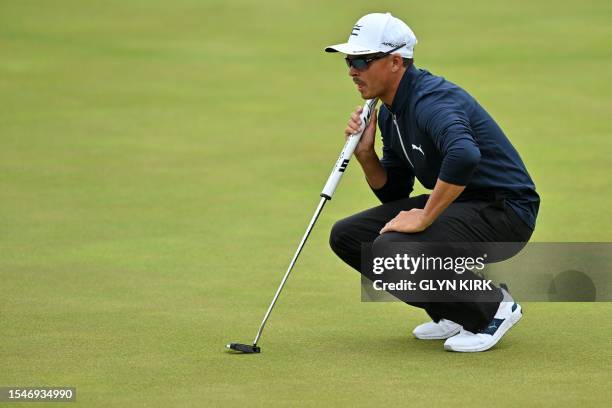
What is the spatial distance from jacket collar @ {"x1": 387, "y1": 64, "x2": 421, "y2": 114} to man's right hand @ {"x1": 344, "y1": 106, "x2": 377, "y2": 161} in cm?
27

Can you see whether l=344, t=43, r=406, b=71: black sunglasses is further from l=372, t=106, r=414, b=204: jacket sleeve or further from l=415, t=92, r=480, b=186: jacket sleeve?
l=372, t=106, r=414, b=204: jacket sleeve

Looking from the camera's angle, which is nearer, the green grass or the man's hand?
the green grass

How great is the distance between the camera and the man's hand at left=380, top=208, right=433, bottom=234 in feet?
19.7

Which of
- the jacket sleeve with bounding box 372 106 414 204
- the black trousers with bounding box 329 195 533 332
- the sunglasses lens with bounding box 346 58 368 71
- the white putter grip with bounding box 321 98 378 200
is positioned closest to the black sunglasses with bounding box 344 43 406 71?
the sunglasses lens with bounding box 346 58 368 71

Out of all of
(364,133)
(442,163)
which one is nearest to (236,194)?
(364,133)

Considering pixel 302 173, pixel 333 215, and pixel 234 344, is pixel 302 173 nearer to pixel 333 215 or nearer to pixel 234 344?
pixel 333 215

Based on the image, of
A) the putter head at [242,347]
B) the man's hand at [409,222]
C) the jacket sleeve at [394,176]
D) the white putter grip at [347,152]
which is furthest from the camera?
the jacket sleeve at [394,176]

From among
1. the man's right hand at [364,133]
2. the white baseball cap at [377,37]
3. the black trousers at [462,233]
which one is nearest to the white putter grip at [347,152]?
the man's right hand at [364,133]

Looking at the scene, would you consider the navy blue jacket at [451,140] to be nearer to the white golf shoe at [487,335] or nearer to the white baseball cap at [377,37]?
the white baseball cap at [377,37]

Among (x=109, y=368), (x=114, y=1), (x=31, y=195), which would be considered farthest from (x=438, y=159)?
(x=114, y=1)

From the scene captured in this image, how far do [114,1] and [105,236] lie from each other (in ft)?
37.7

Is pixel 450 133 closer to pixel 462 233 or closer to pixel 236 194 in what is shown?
pixel 462 233

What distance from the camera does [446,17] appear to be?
62.5 feet

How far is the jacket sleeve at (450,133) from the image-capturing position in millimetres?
5781
